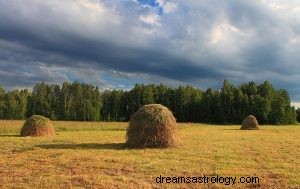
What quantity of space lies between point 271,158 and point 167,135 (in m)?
6.26

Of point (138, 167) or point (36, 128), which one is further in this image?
point (36, 128)

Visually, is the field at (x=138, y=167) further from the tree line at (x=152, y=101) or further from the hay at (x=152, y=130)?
the tree line at (x=152, y=101)

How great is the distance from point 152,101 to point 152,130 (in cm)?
10202

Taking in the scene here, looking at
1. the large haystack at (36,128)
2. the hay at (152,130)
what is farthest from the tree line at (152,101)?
the hay at (152,130)

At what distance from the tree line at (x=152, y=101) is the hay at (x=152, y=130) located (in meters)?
86.7

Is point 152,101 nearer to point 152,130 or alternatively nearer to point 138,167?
point 152,130

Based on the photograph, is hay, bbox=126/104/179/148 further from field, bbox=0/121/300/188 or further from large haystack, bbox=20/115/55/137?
large haystack, bbox=20/115/55/137

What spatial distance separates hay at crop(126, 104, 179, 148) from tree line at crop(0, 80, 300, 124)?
86746 mm

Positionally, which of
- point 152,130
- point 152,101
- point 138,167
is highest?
point 152,101

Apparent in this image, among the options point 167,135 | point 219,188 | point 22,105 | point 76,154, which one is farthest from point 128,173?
point 22,105

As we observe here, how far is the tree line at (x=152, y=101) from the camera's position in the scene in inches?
4410

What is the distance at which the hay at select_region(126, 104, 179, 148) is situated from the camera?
22.8 metres

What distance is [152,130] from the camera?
75.4ft

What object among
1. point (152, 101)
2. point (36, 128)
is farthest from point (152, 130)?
point (152, 101)
